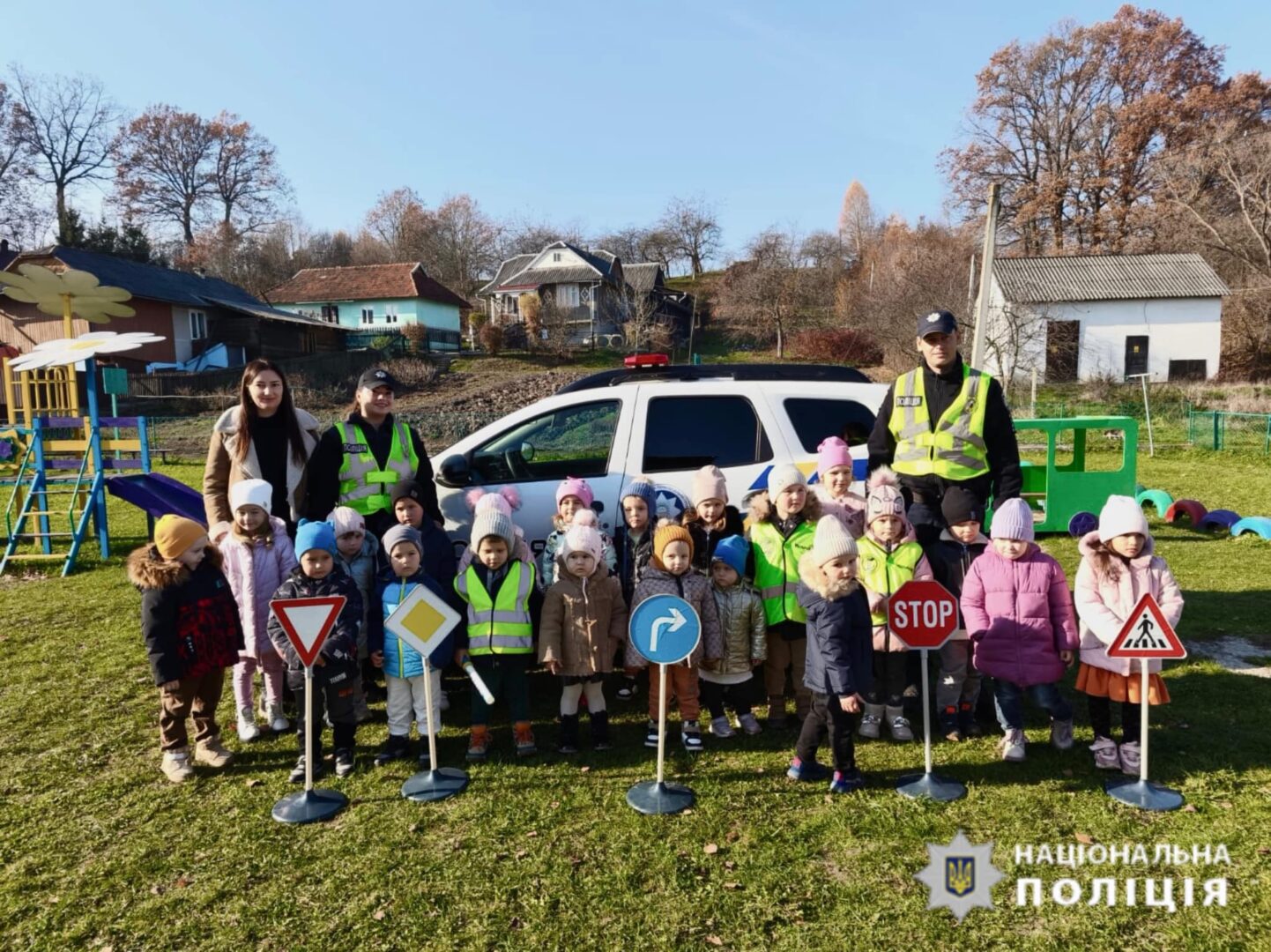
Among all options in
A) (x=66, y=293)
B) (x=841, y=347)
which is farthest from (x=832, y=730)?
(x=841, y=347)

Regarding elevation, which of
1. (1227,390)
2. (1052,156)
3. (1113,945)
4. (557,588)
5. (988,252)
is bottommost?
(1113,945)

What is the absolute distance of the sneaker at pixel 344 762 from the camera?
417cm

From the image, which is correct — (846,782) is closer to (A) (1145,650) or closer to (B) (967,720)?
(B) (967,720)

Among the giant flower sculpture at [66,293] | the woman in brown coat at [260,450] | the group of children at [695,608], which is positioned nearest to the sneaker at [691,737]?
the group of children at [695,608]

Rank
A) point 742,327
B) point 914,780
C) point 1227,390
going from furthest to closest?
point 742,327 < point 1227,390 < point 914,780

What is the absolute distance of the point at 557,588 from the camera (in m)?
4.30

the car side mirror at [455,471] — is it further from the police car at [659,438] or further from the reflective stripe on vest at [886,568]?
the reflective stripe on vest at [886,568]

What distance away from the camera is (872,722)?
4.51 meters

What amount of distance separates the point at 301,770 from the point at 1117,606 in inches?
172

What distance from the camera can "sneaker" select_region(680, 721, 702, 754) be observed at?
4.36 meters

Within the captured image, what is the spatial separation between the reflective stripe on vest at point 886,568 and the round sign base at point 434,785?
2.39 metres

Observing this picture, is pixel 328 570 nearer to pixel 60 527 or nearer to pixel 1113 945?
pixel 1113 945

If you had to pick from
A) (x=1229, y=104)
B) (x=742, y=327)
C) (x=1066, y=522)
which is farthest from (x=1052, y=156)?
(x=1066, y=522)

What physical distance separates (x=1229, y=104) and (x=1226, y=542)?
4156cm
